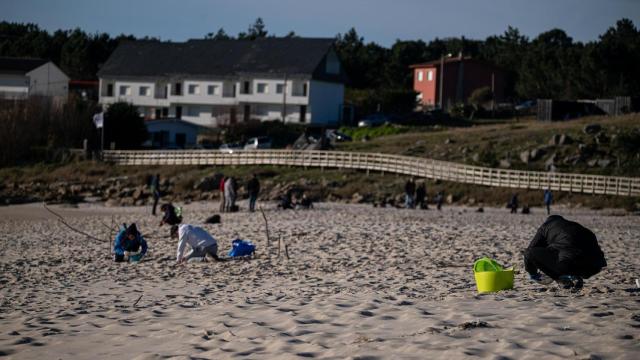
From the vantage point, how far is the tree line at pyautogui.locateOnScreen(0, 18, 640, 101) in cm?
7469

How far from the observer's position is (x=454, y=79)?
85.9 metres

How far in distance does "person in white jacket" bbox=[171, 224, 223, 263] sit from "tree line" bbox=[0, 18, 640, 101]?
61.4m

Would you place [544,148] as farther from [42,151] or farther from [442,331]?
[442,331]

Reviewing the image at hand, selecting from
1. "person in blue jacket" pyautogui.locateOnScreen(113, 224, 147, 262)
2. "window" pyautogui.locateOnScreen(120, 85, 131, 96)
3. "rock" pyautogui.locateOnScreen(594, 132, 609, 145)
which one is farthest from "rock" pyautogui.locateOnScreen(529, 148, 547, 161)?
"window" pyautogui.locateOnScreen(120, 85, 131, 96)

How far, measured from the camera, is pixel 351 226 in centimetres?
2586

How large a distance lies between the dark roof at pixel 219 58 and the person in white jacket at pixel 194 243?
5414 cm

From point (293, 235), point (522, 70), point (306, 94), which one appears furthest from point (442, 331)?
point (522, 70)

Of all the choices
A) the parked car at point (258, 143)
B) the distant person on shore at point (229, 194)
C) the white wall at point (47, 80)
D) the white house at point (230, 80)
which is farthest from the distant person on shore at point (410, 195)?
the white wall at point (47, 80)

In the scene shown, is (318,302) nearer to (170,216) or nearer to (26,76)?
(170,216)

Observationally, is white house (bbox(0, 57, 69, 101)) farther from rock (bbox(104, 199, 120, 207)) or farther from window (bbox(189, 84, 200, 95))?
rock (bbox(104, 199, 120, 207))

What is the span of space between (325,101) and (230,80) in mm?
8309

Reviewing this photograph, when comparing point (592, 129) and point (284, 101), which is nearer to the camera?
point (592, 129)

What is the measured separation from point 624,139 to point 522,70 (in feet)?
149

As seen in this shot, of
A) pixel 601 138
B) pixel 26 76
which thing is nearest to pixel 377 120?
pixel 601 138
